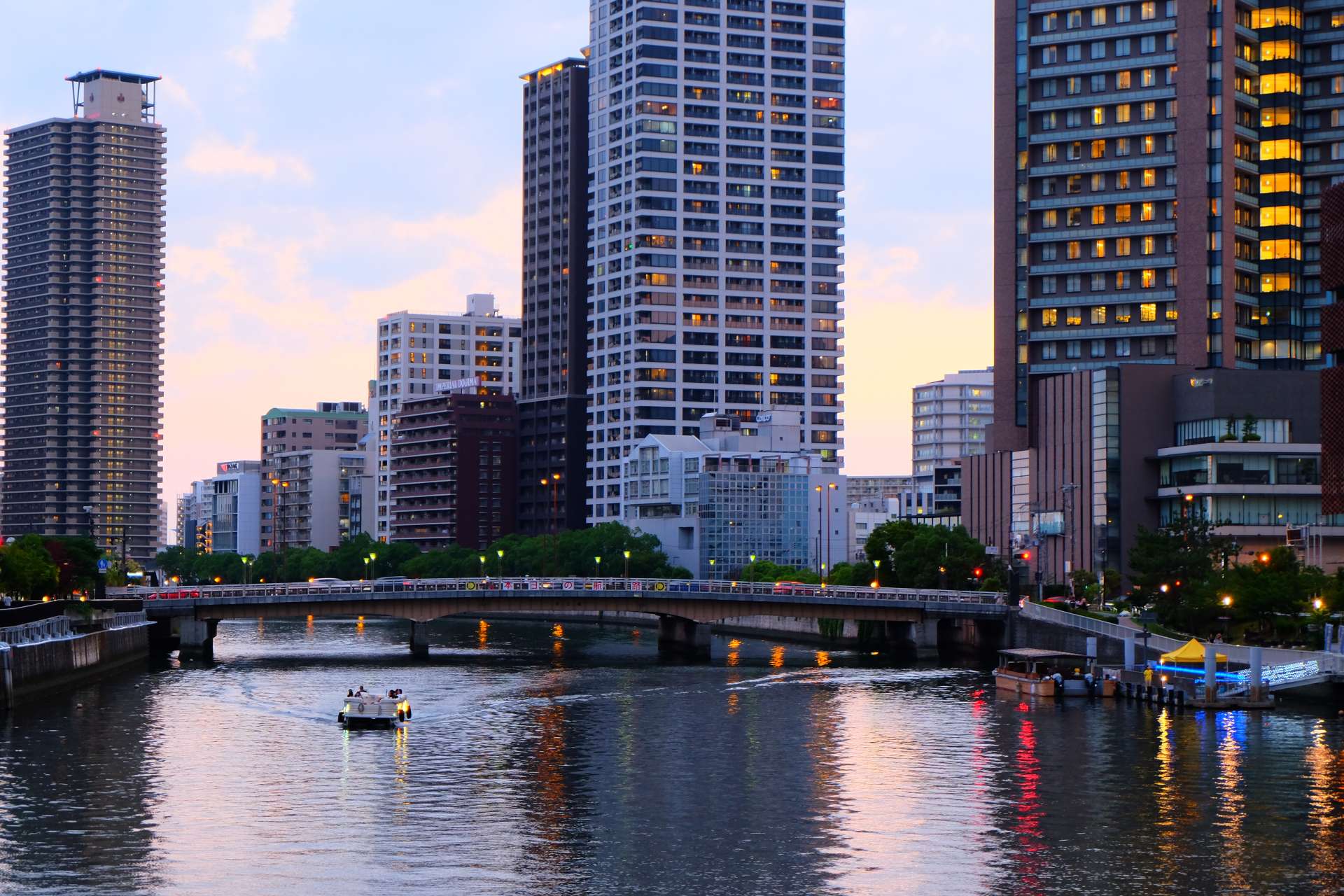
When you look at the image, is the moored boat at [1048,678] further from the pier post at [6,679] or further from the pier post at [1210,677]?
the pier post at [6,679]

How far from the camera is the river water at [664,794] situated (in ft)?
214

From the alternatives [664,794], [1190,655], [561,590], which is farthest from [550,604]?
[664,794]

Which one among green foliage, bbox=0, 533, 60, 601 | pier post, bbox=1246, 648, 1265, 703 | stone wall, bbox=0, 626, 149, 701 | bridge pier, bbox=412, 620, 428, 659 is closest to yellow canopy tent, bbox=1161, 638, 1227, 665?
pier post, bbox=1246, 648, 1265, 703

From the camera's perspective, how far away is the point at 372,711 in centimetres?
11162

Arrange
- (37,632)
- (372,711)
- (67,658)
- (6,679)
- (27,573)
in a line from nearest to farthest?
(372,711)
(6,679)
(37,632)
(67,658)
(27,573)

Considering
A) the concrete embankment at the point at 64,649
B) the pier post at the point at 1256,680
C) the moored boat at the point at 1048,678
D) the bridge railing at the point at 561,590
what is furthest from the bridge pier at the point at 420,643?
the pier post at the point at 1256,680

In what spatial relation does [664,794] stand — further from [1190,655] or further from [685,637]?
[685,637]

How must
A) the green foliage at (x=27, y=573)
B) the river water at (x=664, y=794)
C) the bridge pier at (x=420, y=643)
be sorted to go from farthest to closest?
the bridge pier at (x=420, y=643) < the green foliage at (x=27, y=573) < the river water at (x=664, y=794)

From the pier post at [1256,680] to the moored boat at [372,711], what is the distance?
175ft

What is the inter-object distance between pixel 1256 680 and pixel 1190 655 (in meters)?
9.41

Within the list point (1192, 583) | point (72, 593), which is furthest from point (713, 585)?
point (72, 593)

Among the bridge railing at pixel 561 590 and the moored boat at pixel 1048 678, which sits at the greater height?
the bridge railing at pixel 561 590

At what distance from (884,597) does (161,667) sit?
68.8m

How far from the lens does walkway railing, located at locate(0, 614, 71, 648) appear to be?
120m
